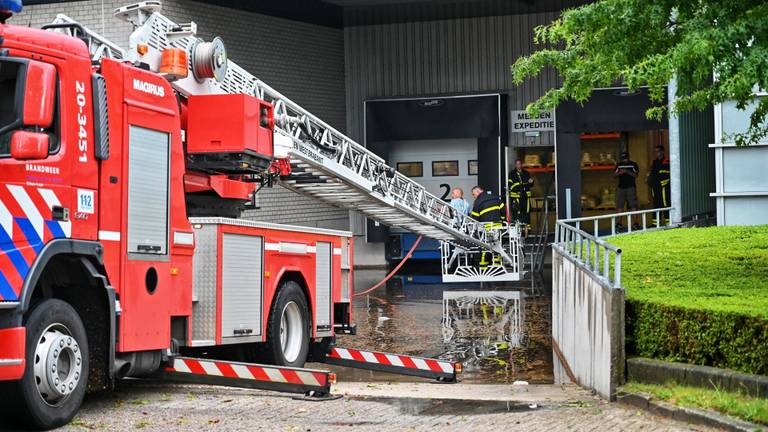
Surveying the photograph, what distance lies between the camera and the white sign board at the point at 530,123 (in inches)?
1091

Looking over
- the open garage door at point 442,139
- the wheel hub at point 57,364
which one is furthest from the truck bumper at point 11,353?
the open garage door at point 442,139

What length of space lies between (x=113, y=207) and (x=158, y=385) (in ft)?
7.71

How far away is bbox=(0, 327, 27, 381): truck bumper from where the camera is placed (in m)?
6.96

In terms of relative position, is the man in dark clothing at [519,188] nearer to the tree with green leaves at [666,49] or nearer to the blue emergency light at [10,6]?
the tree with green leaves at [666,49]

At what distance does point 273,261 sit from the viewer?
10125 mm

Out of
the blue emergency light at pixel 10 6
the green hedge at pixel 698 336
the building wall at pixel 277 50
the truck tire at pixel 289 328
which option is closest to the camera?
the blue emergency light at pixel 10 6

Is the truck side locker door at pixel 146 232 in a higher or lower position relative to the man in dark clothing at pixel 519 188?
lower

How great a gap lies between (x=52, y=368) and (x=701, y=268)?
7735 millimetres

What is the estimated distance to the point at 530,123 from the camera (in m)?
28.0

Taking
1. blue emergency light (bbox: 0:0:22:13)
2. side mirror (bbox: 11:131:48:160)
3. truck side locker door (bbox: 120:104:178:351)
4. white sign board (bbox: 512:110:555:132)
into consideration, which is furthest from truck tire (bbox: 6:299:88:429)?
white sign board (bbox: 512:110:555:132)

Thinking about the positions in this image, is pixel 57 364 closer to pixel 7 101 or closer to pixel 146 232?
pixel 146 232

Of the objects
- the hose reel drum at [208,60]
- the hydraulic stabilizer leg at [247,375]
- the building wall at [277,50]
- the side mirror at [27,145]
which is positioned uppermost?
the building wall at [277,50]

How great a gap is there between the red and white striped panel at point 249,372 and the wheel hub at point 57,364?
1.20 meters

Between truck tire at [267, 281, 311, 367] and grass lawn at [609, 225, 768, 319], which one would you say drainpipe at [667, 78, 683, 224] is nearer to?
grass lawn at [609, 225, 768, 319]
